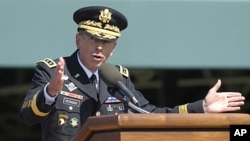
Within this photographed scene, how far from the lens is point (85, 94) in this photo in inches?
113

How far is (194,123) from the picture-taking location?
1979 mm

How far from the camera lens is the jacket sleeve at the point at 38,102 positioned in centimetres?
261

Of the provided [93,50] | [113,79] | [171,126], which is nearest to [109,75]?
[113,79]

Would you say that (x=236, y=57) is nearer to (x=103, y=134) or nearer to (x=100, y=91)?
(x=100, y=91)

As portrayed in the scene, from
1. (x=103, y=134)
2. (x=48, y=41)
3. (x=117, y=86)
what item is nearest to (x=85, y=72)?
(x=117, y=86)

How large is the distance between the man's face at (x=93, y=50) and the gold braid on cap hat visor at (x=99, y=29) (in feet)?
0.10

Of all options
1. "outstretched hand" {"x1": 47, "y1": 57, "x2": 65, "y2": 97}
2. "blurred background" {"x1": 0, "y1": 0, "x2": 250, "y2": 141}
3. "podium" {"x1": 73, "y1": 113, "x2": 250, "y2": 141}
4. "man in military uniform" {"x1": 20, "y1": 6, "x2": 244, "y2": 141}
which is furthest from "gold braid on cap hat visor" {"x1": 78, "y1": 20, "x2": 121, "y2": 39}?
"blurred background" {"x1": 0, "y1": 0, "x2": 250, "y2": 141}

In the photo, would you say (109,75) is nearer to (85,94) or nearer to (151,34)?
(85,94)

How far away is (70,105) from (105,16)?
37cm

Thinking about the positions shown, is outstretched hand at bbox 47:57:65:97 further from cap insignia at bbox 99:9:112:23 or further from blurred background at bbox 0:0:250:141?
blurred background at bbox 0:0:250:141


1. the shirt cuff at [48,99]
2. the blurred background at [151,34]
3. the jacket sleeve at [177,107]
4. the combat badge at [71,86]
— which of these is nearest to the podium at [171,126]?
the shirt cuff at [48,99]

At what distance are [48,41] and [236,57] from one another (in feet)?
3.61

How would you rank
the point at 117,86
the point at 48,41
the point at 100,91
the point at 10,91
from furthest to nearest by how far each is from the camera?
1. the point at 10,91
2. the point at 48,41
3. the point at 100,91
4. the point at 117,86

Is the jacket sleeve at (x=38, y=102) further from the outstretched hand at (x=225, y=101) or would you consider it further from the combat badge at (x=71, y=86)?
the outstretched hand at (x=225, y=101)
